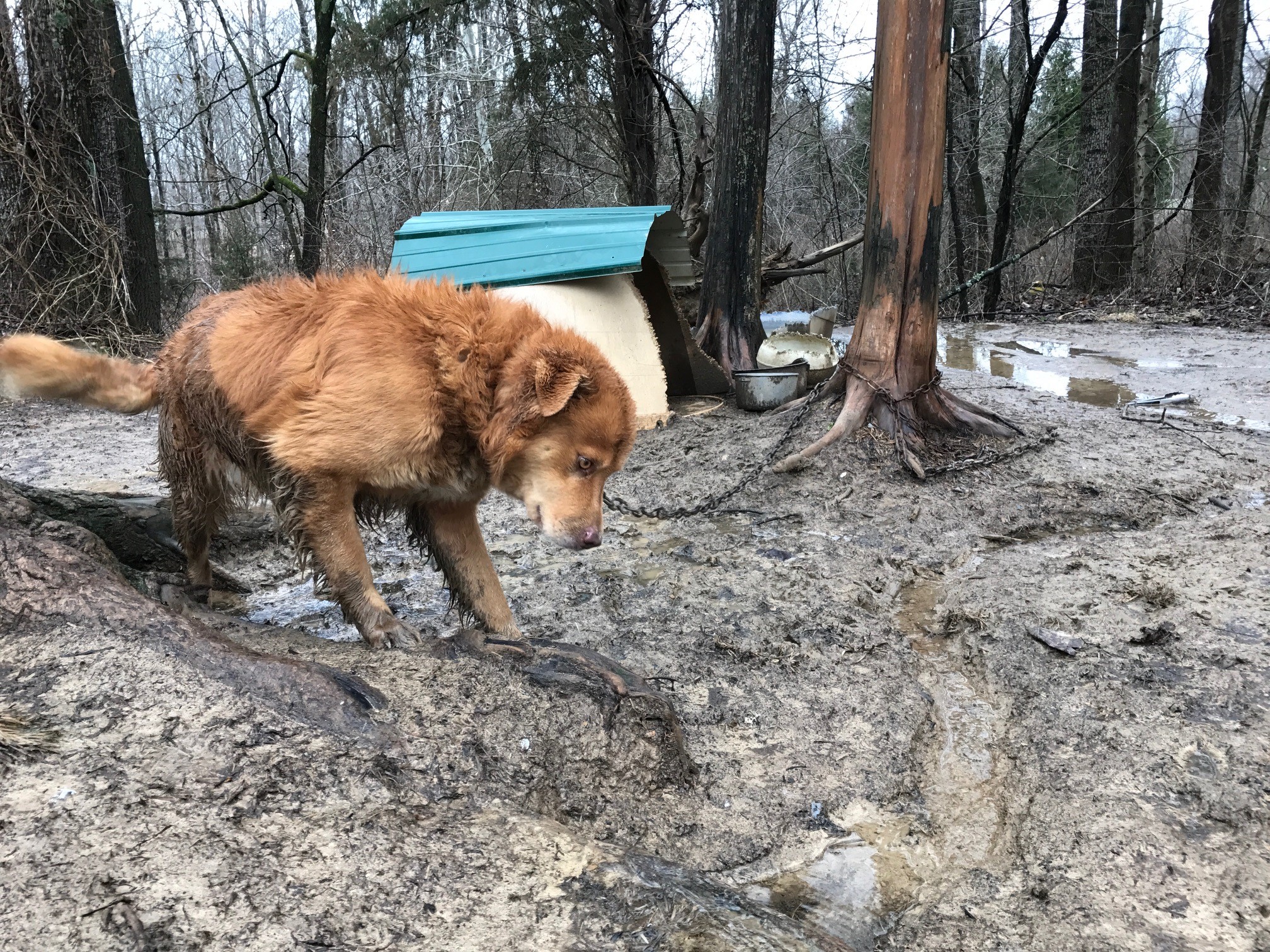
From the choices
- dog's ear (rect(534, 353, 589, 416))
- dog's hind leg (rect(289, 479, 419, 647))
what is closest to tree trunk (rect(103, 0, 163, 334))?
dog's hind leg (rect(289, 479, 419, 647))

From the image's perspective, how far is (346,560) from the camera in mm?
3264

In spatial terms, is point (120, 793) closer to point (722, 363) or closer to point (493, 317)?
point (493, 317)

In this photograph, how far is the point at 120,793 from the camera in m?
1.88

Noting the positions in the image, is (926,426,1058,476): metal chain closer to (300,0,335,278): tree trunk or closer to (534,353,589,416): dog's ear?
(534,353,589,416): dog's ear

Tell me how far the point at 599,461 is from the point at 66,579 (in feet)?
5.82

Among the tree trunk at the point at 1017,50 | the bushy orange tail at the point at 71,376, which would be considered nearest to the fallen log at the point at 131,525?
the bushy orange tail at the point at 71,376

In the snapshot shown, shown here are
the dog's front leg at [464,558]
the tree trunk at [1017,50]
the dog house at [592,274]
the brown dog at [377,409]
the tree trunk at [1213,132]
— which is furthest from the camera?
the tree trunk at [1213,132]

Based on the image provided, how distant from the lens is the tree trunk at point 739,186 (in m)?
8.56

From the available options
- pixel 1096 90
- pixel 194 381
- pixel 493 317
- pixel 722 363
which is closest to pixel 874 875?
pixel 493 317

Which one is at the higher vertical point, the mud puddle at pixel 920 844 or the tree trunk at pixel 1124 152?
the tree trunk at pixel 1124 152

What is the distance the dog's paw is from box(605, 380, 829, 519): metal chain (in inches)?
89.7

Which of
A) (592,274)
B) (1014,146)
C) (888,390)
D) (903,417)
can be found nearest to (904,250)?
(888,390)

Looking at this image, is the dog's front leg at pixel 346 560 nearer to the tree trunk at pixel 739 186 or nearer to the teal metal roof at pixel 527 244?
the teal metal roof at pixel 527 244

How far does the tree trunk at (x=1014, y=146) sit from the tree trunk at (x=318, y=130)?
10184mm
